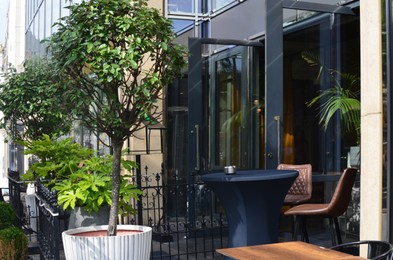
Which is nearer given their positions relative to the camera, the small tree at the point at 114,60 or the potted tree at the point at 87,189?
the small tree at the point at 114,60

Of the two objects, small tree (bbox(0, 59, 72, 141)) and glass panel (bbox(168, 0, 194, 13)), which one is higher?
glass panel (bbox(168, 0, 194, 13))

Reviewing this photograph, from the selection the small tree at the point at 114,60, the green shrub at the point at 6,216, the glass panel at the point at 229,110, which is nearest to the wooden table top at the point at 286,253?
the small tree at the point at 114,60

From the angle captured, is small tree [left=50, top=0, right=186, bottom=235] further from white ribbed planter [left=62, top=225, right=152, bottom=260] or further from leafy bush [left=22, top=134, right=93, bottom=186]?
leafy bush [left=22, top=134, right=93, bottom=186]

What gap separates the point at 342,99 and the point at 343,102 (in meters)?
0.04

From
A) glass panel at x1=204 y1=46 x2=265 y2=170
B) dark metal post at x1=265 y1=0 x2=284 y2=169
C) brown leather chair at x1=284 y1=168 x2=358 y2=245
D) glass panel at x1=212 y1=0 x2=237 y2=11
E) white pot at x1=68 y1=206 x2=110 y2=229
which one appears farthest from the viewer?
glass panel at x1=212 y1=0 x2=237 y2=11

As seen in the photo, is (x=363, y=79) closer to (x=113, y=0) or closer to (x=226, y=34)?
(x=113, y=0)

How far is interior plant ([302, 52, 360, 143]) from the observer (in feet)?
22.6

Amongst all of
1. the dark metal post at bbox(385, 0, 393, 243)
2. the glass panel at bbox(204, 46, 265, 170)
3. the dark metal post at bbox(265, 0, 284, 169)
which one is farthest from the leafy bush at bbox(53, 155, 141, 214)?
the glass panel at bbox(204, 46, 265, 170)

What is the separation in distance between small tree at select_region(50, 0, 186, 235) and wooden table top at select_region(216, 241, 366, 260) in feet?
6.24

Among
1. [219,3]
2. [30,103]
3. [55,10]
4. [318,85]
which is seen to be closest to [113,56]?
[318,85]

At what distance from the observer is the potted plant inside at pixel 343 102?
22.5ft

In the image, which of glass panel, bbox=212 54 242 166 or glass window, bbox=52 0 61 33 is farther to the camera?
glass window, bbox=52 0 61 33

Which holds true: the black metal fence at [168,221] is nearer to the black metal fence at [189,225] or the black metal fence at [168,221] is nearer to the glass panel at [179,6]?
the black metal fence at [189,225]

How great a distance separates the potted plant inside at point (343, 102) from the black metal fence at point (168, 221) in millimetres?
1868
